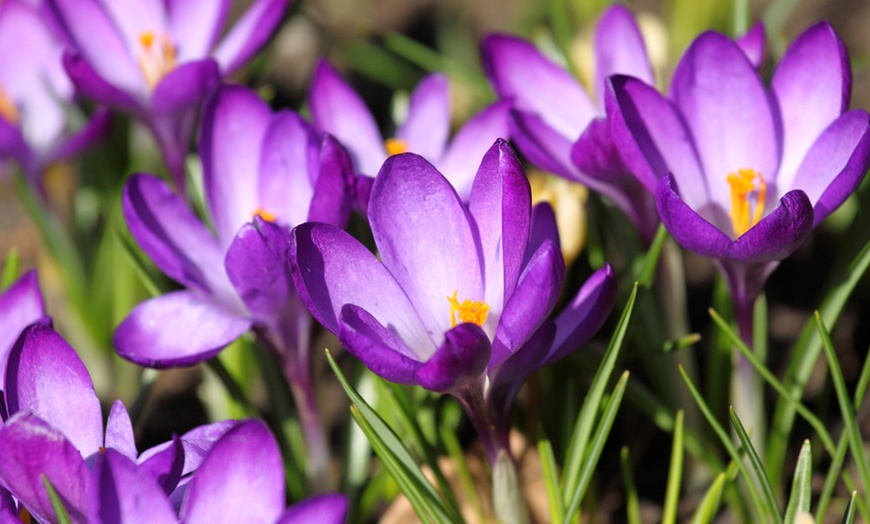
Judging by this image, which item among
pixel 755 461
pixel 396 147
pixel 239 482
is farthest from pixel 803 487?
pixel 396 147

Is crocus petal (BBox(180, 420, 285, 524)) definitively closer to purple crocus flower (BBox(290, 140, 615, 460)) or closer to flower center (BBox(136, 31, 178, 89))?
purple crocus flower (BBox(290, 140, 615, 460))

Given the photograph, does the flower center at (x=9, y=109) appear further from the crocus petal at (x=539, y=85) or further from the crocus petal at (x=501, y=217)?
the crocus petal at (x=501, y=217)

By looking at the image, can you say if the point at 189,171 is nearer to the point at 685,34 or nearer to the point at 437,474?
the point at 437,474

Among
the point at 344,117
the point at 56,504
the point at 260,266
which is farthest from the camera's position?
the point at 344,117

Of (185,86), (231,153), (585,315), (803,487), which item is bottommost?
(803,487)

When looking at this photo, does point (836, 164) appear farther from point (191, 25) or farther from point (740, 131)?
point (191, 25)

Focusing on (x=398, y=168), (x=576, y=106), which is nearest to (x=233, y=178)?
(x=398, y=168)

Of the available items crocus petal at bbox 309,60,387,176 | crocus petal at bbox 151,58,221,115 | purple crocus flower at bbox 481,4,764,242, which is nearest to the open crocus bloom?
purple crocus flower at bbox 481,4,764,242
